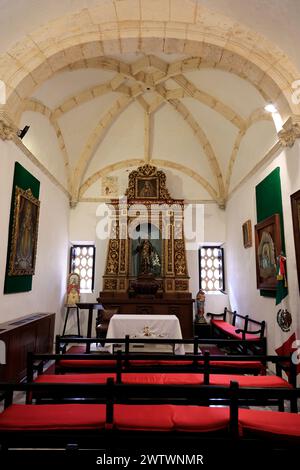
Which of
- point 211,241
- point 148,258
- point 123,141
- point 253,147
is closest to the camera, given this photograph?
point 253,147

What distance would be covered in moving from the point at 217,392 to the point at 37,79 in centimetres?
554

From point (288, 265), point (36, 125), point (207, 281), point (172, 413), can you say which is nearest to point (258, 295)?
point (288, 265)

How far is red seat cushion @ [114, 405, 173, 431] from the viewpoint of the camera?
91.2 inches

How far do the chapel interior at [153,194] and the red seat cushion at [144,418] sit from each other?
3cm

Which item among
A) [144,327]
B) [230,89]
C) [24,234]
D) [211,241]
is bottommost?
[144,327]

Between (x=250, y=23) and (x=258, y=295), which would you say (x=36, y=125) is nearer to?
(x=250, y=23)

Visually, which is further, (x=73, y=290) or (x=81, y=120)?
(x=73, y=290)

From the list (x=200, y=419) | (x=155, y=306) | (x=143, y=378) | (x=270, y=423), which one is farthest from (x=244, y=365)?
(x=155, y=306)

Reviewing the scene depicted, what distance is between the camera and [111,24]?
4.81 meters

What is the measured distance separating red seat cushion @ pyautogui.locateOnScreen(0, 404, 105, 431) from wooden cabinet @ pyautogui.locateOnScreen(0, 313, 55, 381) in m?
2.03

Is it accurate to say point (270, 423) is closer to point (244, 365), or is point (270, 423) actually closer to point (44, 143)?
point (244, 365)

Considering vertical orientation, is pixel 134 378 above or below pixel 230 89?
below

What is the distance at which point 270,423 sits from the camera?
96.2 inches

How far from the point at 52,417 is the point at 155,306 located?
6.53 m
